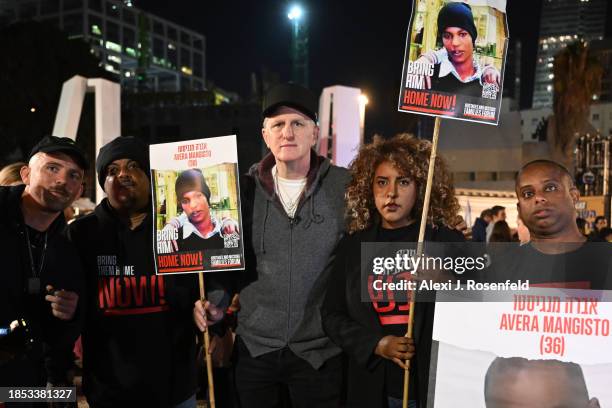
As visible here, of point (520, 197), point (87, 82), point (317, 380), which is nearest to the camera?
point (520, 197)

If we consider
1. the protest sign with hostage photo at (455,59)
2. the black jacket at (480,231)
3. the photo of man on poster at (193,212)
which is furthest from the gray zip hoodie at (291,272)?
the black jacket at (480,231)

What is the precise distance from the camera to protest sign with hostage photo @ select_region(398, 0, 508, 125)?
296 cm

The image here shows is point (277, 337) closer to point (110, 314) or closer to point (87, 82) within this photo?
point (110, 314)

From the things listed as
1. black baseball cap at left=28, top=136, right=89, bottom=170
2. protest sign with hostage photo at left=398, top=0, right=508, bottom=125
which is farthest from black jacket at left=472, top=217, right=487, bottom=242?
black baseball cap at left=28, top=136, right=89, bottom=170

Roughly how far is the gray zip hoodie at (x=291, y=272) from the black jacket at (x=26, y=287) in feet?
3.18

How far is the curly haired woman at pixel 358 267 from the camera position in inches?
112

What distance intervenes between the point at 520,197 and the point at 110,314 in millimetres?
2371

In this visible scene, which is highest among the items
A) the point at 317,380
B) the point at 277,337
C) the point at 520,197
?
the point at 520,197

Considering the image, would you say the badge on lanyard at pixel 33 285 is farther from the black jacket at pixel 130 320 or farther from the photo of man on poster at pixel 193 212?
the photo of man on poster at pixel 193 212

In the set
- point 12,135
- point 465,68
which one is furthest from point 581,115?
point 12,135

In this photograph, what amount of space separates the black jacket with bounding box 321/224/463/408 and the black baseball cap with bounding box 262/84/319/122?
82 centimetres

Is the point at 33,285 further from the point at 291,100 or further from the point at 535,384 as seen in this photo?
the point at 535,384

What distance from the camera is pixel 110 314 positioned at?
3299 mm

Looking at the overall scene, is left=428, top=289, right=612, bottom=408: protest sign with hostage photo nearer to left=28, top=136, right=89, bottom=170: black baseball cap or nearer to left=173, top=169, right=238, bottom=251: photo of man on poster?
left=173, top=169, right=238, bottom=251: photo of man on poster
